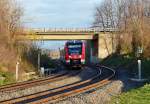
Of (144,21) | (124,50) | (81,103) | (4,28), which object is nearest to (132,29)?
(144,21)

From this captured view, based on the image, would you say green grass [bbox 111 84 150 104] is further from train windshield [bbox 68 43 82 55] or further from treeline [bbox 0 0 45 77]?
train windshield [bbox 68 43 82 55]

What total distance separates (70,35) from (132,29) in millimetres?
26060

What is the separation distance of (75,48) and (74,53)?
1.96ft

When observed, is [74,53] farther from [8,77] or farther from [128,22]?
[128,22]

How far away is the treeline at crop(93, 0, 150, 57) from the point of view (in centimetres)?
5748

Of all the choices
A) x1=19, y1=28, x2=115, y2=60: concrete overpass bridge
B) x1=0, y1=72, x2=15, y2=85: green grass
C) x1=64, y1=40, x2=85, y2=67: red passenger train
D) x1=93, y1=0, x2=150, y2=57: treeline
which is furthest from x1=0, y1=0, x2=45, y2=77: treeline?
x1=19, y1=28, x2=115, y2=60: concrete overpass bridge

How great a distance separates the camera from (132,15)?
69.0 m

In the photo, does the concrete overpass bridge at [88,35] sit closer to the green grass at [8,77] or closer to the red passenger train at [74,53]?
the red passenger train at [74,53]

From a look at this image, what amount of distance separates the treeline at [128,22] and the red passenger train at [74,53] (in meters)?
7.04

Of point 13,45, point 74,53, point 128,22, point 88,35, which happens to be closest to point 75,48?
point 74,53

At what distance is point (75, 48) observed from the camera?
47594 millimetres

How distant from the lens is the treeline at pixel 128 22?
57.5 m

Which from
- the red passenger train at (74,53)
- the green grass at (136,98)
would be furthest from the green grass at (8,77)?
the red passenger train at (74,53)

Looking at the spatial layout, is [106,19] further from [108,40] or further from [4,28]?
[4,28]
